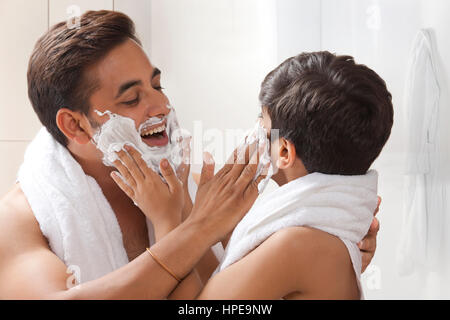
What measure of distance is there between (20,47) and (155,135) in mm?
471

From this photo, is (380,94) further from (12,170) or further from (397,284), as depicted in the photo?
(12,170)

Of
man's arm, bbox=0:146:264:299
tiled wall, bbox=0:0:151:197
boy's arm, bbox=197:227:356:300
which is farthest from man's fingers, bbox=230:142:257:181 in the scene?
tiled wall, bbox=0:0:151:197

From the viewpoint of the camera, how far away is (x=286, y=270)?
25.6 inches

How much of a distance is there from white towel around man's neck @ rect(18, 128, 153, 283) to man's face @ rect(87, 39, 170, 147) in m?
0.11

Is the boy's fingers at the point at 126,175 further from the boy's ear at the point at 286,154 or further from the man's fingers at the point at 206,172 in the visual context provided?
the boy's ear at the point at 286,154

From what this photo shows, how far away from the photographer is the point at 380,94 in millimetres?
701

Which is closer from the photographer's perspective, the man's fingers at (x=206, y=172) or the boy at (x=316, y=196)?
the boy at (x=316, y=196)

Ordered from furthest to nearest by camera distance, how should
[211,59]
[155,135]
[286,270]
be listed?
→ [211,59], [155,135], [286,270]

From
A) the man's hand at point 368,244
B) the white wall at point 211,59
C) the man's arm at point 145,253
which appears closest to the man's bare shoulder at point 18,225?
the man's arm at point 145,253

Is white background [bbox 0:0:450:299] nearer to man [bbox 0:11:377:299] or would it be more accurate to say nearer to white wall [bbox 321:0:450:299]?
white wall [bbox 321:0:450:299]

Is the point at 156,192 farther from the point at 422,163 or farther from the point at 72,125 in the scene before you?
the point at 422,163

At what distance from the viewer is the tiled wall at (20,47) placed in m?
1.07

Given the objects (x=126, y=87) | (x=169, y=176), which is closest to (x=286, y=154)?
(x=169, y=176)

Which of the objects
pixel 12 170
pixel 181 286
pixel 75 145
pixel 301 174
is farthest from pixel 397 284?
pixel 12 170
